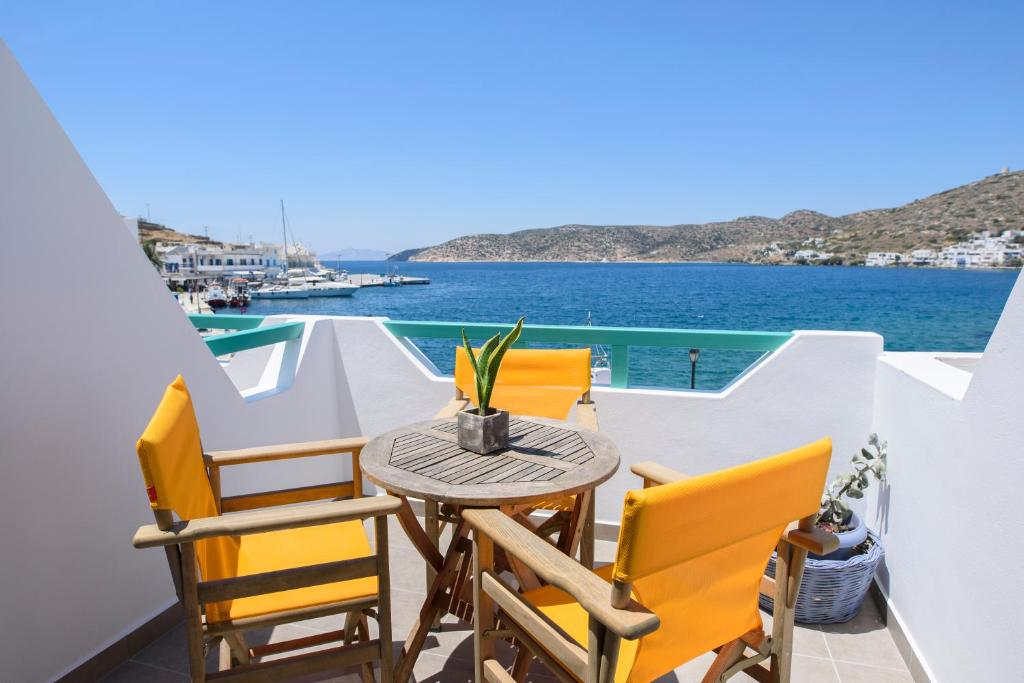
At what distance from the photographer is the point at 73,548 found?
6.85ft

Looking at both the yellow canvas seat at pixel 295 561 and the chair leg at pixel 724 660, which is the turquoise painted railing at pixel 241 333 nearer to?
the yellow canvas seat at pixel 295 561

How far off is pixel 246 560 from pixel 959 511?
2.35 metres

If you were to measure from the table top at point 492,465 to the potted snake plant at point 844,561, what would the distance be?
40.4 inches

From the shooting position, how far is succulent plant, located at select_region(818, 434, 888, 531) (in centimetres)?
265

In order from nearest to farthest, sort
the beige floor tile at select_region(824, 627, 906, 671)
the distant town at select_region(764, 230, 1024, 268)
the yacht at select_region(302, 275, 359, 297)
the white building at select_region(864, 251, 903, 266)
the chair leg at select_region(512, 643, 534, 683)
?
the chair leg at select_region(512, 643, 534, 683), the beige floor tile at select_region(824, 627, 906, 671), the distant town at select_region(764, 230, 1024, 268), the white building at select_region(864, 251, 903, 266), the yacht at select_region(302, 275, 359, 297)

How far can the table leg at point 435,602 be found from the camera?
80.6 inches

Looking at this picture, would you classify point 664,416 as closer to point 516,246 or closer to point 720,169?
point 720,169

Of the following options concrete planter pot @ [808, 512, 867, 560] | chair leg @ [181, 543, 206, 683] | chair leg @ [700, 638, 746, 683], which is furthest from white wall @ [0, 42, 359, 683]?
concrete planter pot @ [808, 512, 867, 560]

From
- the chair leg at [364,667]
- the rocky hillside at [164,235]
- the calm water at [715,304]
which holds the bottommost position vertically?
the calm water at [715,304]

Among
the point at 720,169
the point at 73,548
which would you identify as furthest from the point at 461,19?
the point at 720,169

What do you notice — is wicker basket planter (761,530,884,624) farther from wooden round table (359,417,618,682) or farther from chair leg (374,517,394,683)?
chair leg (374,517,394,683)

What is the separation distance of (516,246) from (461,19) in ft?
261

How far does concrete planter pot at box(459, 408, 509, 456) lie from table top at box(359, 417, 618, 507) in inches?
1.0

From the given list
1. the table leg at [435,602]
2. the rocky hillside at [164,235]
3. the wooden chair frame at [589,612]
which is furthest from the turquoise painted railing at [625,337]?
the rocky hillside at [164,235]
